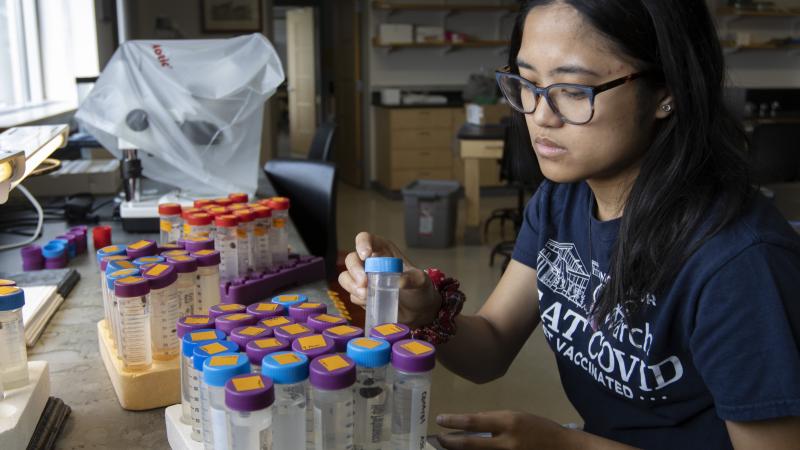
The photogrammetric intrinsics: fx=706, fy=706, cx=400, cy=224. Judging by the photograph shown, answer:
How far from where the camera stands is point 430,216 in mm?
5031

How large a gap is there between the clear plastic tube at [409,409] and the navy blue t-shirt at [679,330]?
0.41 m

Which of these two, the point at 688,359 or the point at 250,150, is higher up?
the point at 250,150

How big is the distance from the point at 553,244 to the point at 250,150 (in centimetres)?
139

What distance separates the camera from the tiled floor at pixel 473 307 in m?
2.76

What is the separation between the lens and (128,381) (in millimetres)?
1066

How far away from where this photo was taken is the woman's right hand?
1163mm

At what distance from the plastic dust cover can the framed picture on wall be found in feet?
14.2

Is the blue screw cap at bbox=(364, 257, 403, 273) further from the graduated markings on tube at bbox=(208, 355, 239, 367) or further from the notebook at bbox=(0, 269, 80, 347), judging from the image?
the notebook at bbox=(0, 269, 80, 347)

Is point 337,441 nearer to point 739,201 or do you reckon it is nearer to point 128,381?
point 128,381

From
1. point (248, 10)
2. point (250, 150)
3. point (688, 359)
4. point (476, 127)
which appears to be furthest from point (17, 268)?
point (248, 10)

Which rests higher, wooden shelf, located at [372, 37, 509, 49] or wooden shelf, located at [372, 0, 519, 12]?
wooden shelf, located at [372, 0, 519, 12]

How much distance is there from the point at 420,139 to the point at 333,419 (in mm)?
6221

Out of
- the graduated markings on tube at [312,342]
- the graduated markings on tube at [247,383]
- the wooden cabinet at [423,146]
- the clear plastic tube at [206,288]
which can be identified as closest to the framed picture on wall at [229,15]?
the wooden cabinet at [423,146]

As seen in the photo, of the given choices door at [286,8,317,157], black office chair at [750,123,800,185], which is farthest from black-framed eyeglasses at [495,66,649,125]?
door at [286,8,317,157]
